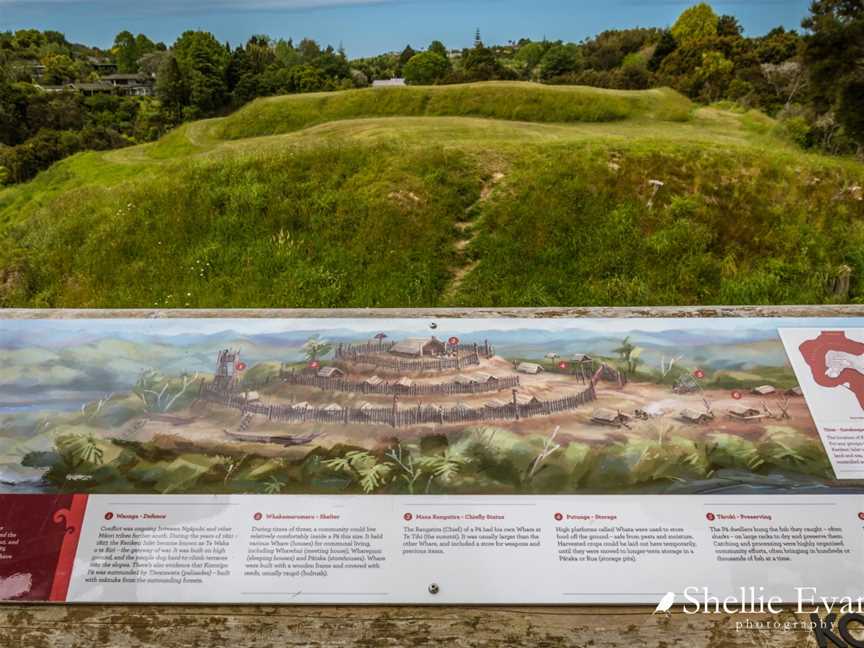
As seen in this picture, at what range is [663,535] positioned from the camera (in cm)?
332

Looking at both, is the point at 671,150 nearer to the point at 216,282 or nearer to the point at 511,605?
the point at 216,282

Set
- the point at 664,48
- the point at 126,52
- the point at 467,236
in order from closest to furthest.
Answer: the point at 467,236, the point at 126,52, the point at 664,48

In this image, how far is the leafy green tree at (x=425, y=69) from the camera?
62.2ft

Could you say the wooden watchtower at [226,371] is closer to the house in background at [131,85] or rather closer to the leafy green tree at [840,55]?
the leafy green tree at [840,55]

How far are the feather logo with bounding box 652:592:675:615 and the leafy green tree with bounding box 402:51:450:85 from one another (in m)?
18.8

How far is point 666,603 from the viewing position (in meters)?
3.12

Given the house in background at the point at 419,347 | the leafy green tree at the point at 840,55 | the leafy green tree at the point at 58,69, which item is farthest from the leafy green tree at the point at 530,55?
the house in background at the point at 419,347

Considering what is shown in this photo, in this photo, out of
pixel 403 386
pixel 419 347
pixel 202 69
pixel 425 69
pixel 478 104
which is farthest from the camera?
pixel 425 69

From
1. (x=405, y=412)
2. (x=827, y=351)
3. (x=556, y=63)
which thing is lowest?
(x=405, y=412)

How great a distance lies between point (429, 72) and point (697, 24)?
1131 centimetres

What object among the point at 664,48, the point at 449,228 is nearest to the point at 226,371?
the point at 449,228

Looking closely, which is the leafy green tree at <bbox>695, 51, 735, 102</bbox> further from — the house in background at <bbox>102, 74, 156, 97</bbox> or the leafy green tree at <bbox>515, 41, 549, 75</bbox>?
the house in background at <bbox>102, 74, 156, 97</bbox>

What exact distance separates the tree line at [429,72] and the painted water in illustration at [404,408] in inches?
513

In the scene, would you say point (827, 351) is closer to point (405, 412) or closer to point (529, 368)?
point (529, 368)
